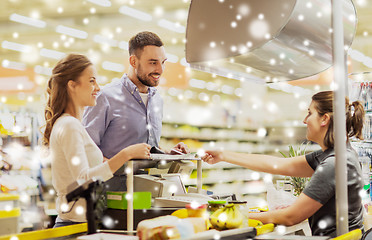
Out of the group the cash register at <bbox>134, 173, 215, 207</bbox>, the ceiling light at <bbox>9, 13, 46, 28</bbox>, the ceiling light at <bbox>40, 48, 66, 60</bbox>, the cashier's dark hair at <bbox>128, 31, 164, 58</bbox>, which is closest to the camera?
the cash register at <bbox>134, 173, 215, 207</bbox>

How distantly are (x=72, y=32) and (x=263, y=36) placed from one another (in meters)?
6.30

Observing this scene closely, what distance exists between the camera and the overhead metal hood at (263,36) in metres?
1.78

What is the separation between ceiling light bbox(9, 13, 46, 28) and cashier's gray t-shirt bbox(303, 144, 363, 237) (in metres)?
6.26

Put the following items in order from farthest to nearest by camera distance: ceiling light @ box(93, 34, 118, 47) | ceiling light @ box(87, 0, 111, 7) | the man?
ceiling light @ box(93, 34, 118, 47) < ceiling light @ box(87, 0, 111, 7) < the man

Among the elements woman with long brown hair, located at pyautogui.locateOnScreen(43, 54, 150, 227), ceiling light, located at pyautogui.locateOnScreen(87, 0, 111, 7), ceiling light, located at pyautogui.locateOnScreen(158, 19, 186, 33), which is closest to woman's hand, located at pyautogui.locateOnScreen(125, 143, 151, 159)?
woman with long brown hair, located at pyautogui.locateOnScreen(43, 54, 150, 227)

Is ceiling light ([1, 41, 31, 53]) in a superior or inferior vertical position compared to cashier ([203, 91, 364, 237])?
superior

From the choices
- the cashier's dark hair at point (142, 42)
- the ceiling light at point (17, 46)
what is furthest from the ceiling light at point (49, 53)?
the cashier's dark hair at point (142, 42)

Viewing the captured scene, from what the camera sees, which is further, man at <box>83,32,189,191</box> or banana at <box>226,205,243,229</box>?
man at <box>83,32,189,191</box>

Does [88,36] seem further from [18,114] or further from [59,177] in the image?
[59,177]

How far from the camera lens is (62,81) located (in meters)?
1.93

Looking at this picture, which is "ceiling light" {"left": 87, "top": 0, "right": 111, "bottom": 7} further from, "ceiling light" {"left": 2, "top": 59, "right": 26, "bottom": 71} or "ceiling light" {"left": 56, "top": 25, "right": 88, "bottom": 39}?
"ceiling light" {"left": 2, "top": 59, "right": 26, "bottom": 71}

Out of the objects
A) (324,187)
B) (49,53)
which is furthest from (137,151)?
(49,53)

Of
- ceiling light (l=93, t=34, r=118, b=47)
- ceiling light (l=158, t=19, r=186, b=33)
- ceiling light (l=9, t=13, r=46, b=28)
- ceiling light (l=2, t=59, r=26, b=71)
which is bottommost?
ceiling light (l=2, t=59, r=26, b=71)

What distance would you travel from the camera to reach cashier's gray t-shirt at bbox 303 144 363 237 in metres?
1.97
